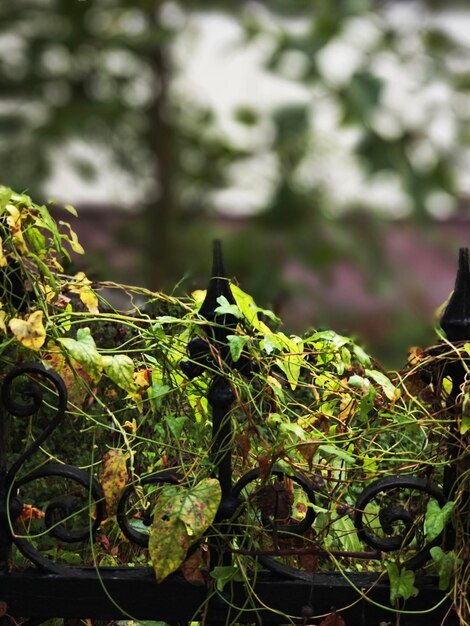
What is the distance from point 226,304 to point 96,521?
326 millimetres

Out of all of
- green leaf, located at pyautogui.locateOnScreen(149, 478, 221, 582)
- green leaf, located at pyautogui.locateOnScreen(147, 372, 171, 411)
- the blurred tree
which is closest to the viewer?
green leaf, located at pyautogui.locateOnScreen(149, 478, 221, 582)

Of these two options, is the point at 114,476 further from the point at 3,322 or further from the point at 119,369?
the point at 3,322

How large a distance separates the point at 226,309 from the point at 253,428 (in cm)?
15

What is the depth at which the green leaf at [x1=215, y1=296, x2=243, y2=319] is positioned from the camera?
103 centimetres

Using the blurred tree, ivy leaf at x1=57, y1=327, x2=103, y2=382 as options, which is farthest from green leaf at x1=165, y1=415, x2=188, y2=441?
the blurred tree

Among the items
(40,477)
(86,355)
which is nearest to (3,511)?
(40,477)

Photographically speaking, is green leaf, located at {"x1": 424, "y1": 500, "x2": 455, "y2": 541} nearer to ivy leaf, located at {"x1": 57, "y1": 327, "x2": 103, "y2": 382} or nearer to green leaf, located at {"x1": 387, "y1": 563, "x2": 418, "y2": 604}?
green leaf, located at {"x1": 387, "y1": 563, "x2": 418, "y2": 604}

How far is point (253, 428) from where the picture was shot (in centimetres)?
104

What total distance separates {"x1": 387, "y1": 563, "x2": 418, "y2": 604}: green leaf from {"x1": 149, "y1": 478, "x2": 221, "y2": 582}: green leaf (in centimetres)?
→ 25

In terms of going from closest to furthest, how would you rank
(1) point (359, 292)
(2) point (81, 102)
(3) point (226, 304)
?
1. (3) point (226, 304)
2. (2) point (81, 102)
3. (1) point (359, 292)

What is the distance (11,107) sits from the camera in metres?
5.09

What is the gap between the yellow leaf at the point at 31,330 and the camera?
99 cm

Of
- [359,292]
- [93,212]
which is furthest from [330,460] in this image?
[359,292]

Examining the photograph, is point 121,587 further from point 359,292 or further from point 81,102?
point 359,292
